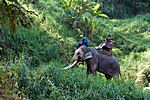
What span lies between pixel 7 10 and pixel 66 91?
2429 mm

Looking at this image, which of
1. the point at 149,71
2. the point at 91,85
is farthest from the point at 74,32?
the point at 91,85

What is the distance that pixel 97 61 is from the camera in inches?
363

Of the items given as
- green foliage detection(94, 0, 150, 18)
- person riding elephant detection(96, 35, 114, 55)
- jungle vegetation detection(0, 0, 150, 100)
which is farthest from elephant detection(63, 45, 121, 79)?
green foliage detection(94, 0, 150, 18)

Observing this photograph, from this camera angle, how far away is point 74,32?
13703 millimetres

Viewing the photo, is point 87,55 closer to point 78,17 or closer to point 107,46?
point 107,46

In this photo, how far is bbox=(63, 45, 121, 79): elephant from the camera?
9.00 metres

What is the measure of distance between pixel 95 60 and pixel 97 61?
0.08 m

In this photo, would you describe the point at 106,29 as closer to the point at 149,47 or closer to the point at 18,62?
the point at 149,47

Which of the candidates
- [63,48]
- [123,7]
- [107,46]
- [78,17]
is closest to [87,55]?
[107,46]

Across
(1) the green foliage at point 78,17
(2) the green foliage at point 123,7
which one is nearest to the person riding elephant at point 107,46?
(1) the green foliage at point 78,17

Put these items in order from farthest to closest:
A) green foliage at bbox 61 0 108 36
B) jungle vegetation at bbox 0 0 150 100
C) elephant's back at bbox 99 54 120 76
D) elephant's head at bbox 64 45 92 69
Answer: green foliage at bbox 61 0 108 36 → elephant's back at bbox 99 54 120 76 → elephant's head at bbox 64 45 92 69 → jungle vegetation at bbox 0 0 150 100

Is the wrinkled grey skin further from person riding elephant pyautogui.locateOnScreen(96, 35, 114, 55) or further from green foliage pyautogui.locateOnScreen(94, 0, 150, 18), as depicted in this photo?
green foliage pyautogui.locateOnScreen(94, 0, 150, 18)

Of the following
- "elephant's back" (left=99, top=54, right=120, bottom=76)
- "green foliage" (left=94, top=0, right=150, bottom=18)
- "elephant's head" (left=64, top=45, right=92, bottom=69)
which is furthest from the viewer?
"green foliage" (left=94, top=0, right=150, bottom=18)

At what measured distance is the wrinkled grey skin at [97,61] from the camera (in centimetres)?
902
